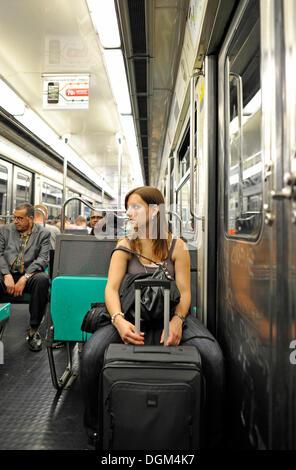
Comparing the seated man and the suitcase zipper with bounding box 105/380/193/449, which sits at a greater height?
the seated man

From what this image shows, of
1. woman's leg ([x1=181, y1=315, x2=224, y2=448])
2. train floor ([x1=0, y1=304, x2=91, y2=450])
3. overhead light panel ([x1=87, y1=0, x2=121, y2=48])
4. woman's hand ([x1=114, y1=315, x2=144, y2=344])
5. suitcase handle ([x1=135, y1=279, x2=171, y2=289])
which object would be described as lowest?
train floor ([x1=0, y1=304, x2=91, y2=450])

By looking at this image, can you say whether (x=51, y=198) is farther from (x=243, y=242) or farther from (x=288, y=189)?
(x=288, y=189)

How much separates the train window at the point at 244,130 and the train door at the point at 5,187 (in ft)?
14.5

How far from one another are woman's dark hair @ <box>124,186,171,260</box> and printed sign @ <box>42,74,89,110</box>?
2.88 m

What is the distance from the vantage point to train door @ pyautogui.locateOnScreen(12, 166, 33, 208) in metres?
5.62

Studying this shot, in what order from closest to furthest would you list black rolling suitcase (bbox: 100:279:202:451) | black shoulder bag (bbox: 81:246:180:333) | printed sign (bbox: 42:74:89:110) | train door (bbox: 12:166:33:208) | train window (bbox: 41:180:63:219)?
1. black rolling suitcase (bbox: 100:279:202:451)
2. black shoulder bag (bbox: 81:246:180:333)
3. printed sign (bbox: 42:74:89:110)
4. train door (bbox: 12:166:33:208)
5. train window (bbox: 41:180:63:219)

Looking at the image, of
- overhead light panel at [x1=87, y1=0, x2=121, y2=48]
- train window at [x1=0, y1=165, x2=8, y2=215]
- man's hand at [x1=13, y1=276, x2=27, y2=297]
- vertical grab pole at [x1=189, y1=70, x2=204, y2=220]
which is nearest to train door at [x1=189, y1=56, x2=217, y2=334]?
vertical grab pole at [x1=189, y1=70, x2=204, y2=220]

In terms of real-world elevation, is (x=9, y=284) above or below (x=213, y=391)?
above

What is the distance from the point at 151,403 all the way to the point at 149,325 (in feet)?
1.53

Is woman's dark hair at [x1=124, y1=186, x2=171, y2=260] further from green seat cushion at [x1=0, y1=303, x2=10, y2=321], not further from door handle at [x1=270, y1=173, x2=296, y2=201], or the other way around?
green seat cushion at [x1=0, y1=303, x2=10, y2=321]

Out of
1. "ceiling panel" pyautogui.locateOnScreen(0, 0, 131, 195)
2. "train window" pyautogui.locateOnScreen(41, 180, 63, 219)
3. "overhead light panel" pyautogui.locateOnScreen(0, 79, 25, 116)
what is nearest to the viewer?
"ceiling panel" pyautogui.locateOnScreen(0, 0, 131, 195)

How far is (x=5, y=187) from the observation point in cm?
532

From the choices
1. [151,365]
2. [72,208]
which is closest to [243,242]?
[151,365]

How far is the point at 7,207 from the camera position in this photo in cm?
535
